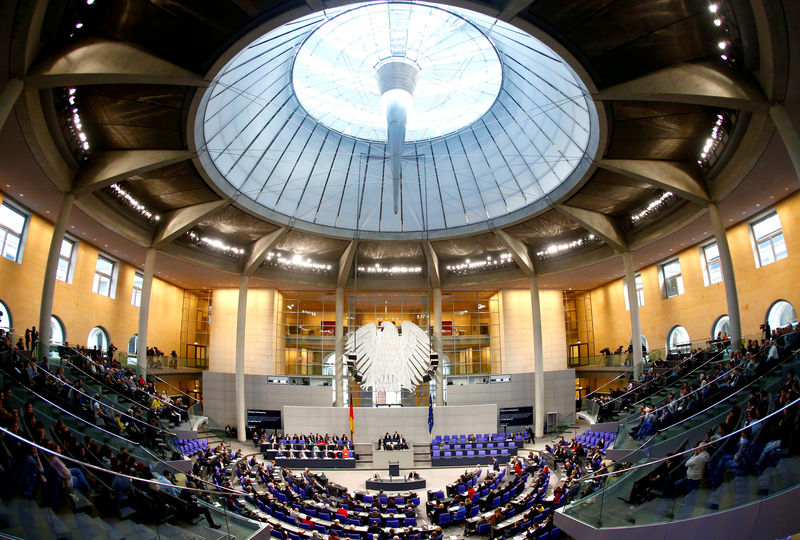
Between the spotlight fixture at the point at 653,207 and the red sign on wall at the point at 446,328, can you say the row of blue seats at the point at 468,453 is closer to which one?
the red sign on wall at the point at 446,328

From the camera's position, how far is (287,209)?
96.9 feet

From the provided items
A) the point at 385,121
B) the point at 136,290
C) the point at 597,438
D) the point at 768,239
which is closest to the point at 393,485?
the point at 597,438

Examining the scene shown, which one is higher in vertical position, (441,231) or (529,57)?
(529,57)

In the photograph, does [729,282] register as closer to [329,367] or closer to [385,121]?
[385,121]

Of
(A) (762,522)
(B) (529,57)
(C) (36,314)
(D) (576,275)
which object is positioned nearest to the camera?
(A) (762,522)

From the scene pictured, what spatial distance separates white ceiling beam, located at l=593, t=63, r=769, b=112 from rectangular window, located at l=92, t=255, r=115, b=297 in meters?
30.2

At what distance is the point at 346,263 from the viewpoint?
113 ft

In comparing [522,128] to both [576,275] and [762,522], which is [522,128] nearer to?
[576,275]

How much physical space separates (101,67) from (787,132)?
809 inches

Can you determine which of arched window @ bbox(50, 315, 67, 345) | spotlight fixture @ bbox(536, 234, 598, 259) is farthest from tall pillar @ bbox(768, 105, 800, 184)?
arched window @ bbox(50, 315, 67, 345)

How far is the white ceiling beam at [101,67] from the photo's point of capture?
41.7ft

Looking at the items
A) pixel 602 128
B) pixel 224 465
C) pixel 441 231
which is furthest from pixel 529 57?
pixel 224 465

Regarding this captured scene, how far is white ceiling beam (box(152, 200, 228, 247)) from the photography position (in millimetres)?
25938

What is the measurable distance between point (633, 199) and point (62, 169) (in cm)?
2871
